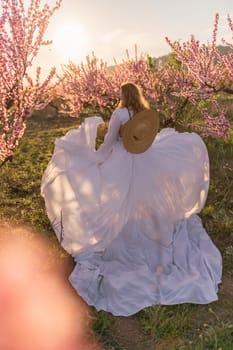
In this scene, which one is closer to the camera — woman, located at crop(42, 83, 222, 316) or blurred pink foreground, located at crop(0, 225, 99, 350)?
blurred pink foreground, located at crop(0, 225, 99, 350)

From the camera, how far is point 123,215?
15.9 feet

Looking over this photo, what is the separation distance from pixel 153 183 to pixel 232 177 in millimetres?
3550

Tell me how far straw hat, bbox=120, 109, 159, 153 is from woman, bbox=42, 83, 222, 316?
90mm

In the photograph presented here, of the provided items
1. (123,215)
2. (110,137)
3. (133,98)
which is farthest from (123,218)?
(133,98)

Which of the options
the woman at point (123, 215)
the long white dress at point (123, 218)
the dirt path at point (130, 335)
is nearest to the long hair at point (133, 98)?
the woman at point (123, 215)

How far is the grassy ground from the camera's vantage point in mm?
3771

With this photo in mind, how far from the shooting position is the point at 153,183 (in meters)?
4.93

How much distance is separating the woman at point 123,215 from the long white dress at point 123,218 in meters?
0.01

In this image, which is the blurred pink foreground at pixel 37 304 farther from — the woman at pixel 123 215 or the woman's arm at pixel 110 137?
the woman's arm at pixel 110 137

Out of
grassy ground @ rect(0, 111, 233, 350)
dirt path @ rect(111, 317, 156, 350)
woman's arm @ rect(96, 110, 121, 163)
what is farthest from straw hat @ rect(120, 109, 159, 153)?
dirt path @ rect(111, 317, 156, 350)

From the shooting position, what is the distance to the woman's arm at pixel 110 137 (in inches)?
188

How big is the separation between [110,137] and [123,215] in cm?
86

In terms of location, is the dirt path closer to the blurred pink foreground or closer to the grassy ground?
the grassy ground

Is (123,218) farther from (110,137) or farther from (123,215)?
(110,137)
